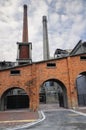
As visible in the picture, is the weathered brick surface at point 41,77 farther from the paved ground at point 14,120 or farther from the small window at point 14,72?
the paved ground at point 14,120

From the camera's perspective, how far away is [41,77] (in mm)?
22297

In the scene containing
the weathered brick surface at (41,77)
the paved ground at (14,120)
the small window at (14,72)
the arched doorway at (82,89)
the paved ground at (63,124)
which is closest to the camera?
the paved ground at (63,124)

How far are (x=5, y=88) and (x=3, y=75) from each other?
5.76 ft

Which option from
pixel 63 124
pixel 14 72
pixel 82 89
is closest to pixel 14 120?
pixel 63 124

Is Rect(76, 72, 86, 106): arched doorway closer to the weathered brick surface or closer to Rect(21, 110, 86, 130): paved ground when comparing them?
the weathered brick surface

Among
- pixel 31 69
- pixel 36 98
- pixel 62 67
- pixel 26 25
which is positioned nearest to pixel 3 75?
pixel 31 69

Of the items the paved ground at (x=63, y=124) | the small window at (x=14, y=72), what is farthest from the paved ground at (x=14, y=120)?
the small window at (x=14, y=72)

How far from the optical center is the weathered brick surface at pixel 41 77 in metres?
21.8

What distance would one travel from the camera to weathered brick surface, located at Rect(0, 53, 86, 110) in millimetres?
21797

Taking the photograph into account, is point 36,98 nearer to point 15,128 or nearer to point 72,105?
point 72,105

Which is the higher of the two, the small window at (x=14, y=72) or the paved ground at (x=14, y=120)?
the small window at (x=14, y=72)

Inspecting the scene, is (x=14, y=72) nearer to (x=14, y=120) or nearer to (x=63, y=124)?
(x=14, y=120)

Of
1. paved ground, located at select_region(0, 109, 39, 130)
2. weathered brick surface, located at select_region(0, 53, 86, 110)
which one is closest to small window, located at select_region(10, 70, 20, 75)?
weathered brick surface, located at select_region(0, 53, 86, 110)

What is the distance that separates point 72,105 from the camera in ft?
70.6
